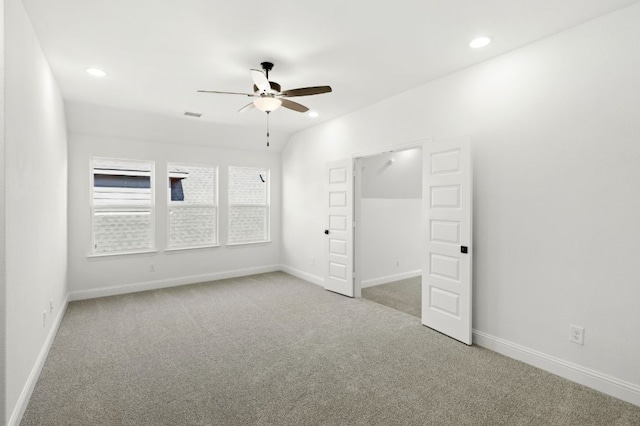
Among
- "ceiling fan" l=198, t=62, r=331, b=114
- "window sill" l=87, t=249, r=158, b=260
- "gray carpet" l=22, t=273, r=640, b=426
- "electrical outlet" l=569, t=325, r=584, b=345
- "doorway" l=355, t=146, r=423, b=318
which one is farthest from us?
"doorway" l=355, t=146, r=423, b=318

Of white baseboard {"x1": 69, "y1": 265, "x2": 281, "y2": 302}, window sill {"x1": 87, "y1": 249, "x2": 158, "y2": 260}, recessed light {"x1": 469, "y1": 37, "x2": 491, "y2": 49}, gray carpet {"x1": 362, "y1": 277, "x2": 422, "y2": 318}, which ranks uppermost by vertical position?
recessed light {"x1": 469, "y1": 37, "x2": 491, "y2": 49}

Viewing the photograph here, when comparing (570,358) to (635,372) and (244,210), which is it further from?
(244,210)

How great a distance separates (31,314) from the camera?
8.21ft

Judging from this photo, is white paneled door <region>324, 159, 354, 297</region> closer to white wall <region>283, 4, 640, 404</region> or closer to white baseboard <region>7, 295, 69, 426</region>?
white wall <region>283, 4, 640, 404</region>

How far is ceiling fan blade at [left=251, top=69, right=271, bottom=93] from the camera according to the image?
2.79 m

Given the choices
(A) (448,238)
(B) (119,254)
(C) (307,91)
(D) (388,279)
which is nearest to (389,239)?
(D) (388,279)

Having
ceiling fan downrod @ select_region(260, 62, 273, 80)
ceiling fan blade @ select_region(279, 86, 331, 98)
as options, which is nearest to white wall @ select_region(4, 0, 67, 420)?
ceiling fan downrod @ select_region(260, 62, 273, 80)

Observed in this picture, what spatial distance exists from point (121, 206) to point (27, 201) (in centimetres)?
291

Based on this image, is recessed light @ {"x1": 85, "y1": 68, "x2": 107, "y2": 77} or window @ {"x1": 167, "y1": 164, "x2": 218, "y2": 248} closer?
recessed light @ {"x1": 85, "y1": 68, "x2": 107, "y2": 77}

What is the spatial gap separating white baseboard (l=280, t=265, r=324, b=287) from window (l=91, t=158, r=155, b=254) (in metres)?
2.47

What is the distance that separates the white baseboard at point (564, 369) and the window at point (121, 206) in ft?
16.8

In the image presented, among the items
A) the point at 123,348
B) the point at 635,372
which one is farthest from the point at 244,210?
the point at 635,372

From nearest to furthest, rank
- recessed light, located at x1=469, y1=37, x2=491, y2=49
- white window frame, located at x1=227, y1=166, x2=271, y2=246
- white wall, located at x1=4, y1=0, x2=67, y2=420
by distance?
white wall, located at x1=4, y1=0, x2=67, y2=420
recessed light, located at x1=469, y1=37, x2=491, y2=49
white window frame, located at x1=227, y1=166, x2=271, y2=246

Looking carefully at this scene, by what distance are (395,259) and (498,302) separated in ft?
9.15
